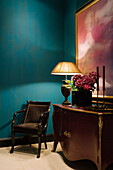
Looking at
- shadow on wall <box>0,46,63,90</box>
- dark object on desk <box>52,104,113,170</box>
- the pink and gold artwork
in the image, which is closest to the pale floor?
dark object on desk <box>52,104,113,170</box>

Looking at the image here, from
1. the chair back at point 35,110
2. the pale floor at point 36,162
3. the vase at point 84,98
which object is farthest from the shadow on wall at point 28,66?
the vase at point 84,98

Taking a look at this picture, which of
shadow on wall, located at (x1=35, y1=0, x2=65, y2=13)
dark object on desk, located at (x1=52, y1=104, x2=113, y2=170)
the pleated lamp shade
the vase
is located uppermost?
shadow on wall, located at (x1=35, y1=0, x2=65, y2=13)

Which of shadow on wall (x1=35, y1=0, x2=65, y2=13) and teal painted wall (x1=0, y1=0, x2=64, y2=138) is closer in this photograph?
teal painted wall (x1=0, y1=0, x2=64, y2=138)

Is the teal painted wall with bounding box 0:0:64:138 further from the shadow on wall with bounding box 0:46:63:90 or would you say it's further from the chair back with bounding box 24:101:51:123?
the chair back with bounding box 24:101:51:123

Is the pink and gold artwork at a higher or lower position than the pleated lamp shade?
higher

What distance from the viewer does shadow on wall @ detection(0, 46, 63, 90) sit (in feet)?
11.3

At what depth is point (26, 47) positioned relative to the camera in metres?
3.63

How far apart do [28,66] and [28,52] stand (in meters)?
0.27

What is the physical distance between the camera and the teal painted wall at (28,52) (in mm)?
3443

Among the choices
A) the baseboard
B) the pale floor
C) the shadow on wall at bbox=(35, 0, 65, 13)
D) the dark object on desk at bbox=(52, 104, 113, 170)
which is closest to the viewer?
the dark object on desk at bbox=(52, 104, 113, 170)

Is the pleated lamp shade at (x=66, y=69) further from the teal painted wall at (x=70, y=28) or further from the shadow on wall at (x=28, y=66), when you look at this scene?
the shadow on wall at (x=28, y=66)

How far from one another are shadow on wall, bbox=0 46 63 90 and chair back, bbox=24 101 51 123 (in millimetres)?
450

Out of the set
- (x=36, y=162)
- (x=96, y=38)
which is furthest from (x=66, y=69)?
(x=36, y=162)

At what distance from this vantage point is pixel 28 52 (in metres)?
3.64
